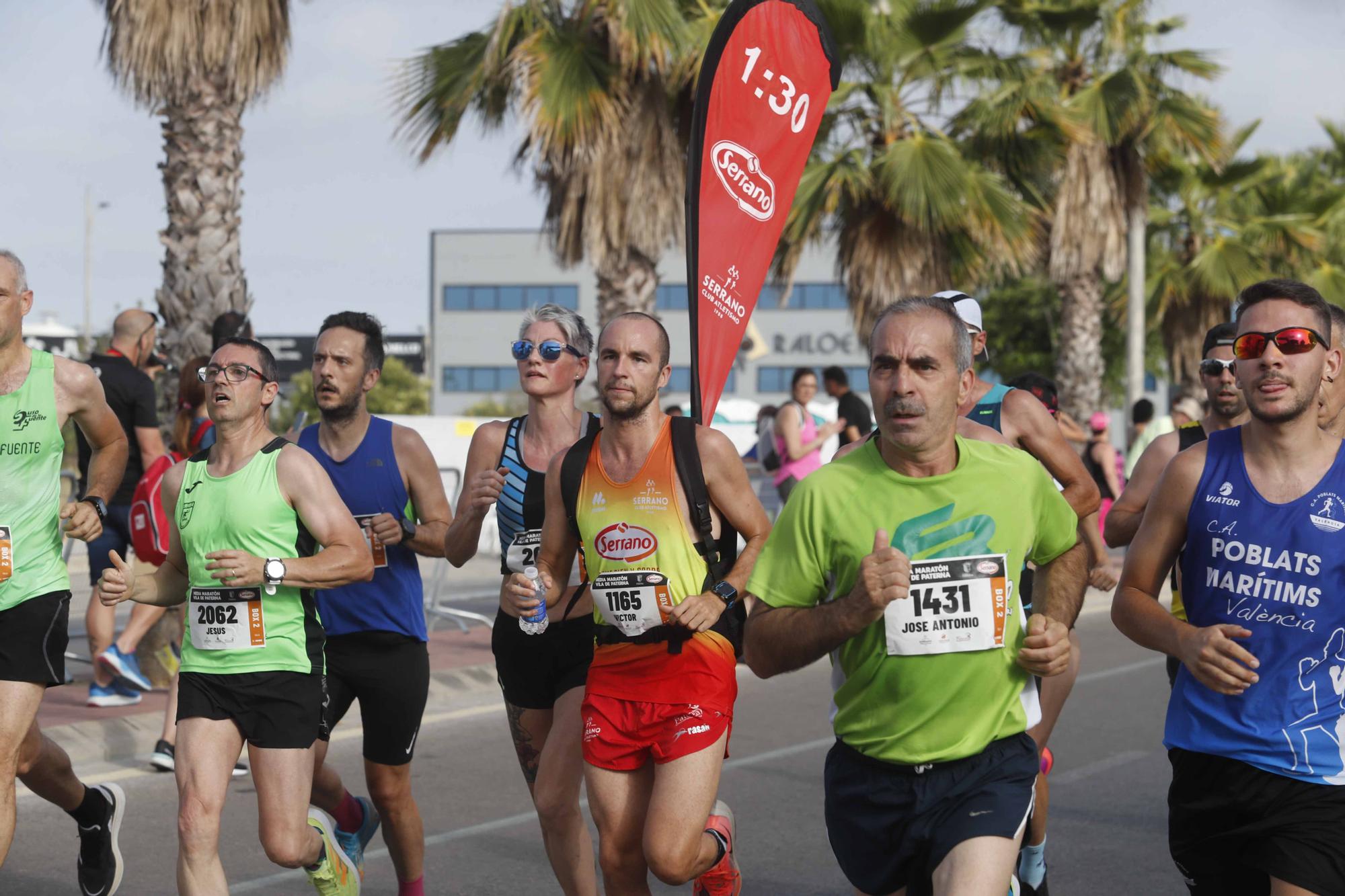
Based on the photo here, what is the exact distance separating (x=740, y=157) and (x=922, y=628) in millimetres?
3156

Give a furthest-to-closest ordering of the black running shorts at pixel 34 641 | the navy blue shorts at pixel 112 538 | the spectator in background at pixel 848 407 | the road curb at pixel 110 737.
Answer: the spectator in background at pixel 848 407, the navy blue shorts at pixel 112 538, the road curb at pixel 110 737, the black running shorts at pixel 34 641

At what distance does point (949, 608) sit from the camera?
3395 millimetres

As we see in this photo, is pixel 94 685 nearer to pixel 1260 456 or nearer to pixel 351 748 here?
pixel 351 748

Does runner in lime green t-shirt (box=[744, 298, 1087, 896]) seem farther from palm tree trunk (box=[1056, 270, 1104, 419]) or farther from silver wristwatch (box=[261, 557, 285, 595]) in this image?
palm tree trunk (box=[1056, 270, 1104, 419])

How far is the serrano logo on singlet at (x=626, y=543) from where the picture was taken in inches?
173

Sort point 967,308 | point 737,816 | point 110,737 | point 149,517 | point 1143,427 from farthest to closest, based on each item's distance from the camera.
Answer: point 1143,427 → point 149,517 → point 110,737 → point 737,816 → point 967,308

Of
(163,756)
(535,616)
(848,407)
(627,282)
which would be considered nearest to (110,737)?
(163,756)

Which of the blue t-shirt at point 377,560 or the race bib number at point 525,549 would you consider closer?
the race bib number at point 525,549

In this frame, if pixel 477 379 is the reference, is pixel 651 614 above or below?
above

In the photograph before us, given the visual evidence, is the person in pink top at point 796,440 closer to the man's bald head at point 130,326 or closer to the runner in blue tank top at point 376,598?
the man's bald head at point 130,326

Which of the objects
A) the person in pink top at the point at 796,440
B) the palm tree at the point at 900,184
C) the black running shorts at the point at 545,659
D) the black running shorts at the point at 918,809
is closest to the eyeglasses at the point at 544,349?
the black running shorts at the point at 545,659

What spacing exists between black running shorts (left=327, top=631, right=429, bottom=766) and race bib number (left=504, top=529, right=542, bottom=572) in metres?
0.54

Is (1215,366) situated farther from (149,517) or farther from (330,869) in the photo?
(149,517)


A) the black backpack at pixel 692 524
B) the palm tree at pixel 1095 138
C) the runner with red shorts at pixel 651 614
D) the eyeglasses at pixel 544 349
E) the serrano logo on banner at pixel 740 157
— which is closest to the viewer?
the runner with red shorts at pixel 651 614
